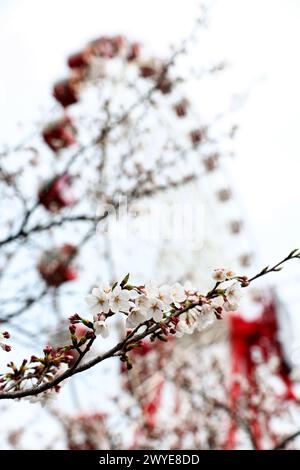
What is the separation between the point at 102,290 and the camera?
2.02 meters

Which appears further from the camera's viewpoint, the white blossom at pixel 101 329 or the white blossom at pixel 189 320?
the white blossom at pixel 189 320

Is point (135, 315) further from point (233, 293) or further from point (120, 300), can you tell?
point (233, 293)

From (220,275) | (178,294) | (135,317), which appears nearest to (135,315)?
(135,317)

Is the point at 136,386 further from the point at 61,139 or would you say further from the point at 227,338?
the point at 61,139

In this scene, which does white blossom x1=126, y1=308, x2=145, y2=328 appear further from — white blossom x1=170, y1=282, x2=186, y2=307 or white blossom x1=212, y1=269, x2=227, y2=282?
white blossom x1=212, y1=269, x2=227, y2=282

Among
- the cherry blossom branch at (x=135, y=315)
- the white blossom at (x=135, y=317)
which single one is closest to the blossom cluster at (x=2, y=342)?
the cherry blossom branch at (x=135, y=315)

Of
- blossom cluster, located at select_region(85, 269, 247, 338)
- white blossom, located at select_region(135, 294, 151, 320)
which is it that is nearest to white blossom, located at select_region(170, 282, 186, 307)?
blossom cluster, located at select_region(85, 269, 247, 338)

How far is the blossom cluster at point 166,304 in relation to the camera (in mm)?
1974

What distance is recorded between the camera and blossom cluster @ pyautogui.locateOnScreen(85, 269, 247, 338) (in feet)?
6.48

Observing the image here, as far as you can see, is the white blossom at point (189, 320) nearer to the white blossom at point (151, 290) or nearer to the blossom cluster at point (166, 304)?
the blossom cluster at point (166, 304)

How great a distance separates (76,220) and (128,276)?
2696mm

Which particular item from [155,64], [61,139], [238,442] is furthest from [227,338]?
[61,139]

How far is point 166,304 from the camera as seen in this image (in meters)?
1.99

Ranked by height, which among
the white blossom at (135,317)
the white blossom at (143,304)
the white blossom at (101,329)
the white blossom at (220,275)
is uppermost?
the white blossom at (220,275)
